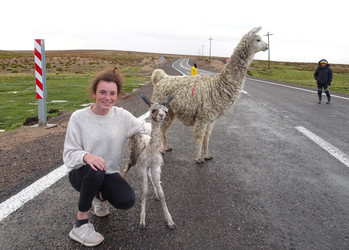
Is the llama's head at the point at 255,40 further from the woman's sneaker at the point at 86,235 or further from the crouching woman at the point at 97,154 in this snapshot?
the woman's sneaker at the point at 86,235

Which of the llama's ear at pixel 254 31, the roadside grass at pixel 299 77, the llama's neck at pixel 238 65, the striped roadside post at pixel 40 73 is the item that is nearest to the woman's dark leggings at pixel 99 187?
the llama's neck at pixel 238 65

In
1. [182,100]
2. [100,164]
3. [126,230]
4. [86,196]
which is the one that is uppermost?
[182,100]

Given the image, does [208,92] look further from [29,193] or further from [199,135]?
[29,193]

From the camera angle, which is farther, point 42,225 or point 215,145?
point 215,145

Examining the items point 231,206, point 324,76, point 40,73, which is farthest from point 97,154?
point 324,76

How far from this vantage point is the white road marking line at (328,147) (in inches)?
190

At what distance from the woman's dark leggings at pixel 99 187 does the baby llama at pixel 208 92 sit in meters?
2.03

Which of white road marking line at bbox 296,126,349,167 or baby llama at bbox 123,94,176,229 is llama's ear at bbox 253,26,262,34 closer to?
white road marking line at bbox 296,126,349,167

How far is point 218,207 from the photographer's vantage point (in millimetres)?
3184

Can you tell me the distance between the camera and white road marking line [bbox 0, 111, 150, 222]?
2974mm

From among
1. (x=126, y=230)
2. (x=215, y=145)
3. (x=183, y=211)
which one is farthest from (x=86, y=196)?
(x=215, y=145)

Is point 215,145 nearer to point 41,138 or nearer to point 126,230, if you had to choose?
point 126,230

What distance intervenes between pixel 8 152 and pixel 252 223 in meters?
4.41

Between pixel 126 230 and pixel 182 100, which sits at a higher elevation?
pixel 182 100
